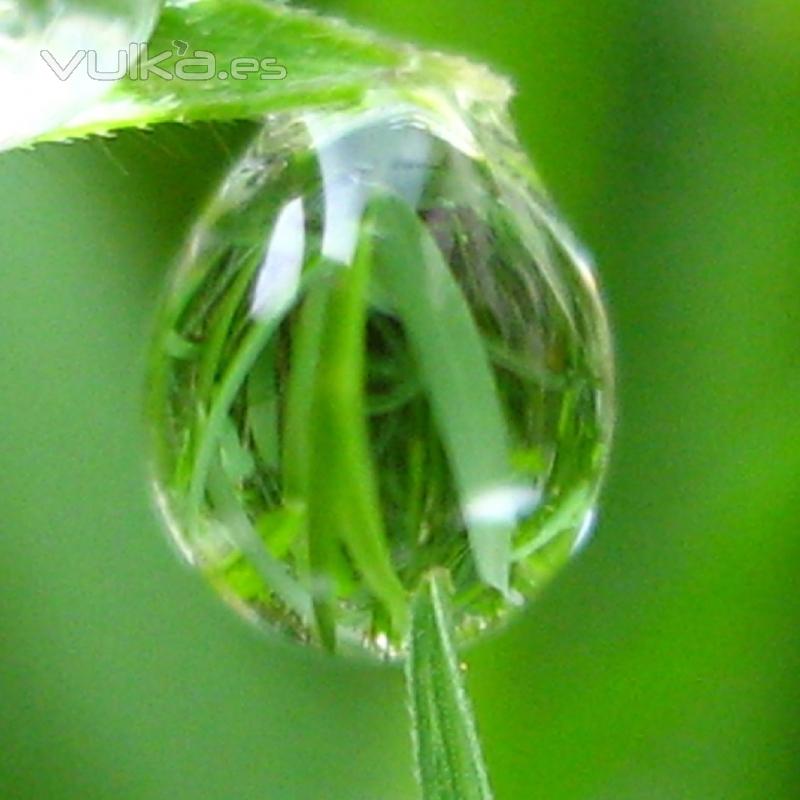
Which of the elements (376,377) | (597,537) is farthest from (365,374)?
(597,537)

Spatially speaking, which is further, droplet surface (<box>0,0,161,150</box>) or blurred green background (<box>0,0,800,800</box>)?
blurred green background (<box>0,0,800,800</box>)

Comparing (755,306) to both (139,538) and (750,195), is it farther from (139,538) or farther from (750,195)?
(139,538)

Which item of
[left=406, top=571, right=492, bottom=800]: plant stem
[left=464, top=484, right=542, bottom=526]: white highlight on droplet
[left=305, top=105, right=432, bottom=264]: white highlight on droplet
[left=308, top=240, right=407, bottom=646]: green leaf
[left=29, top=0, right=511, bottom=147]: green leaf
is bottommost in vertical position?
[left=406, top=571, right=492, bottom=800]: plant stem

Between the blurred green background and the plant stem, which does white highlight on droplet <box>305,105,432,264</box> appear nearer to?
the plant stem

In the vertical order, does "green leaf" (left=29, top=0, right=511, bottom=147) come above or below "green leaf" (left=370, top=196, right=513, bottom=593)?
above

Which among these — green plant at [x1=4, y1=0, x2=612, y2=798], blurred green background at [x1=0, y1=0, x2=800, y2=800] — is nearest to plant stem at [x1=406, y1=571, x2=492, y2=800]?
green plant at [x1=4, y1=0, x2=612, y2=798]

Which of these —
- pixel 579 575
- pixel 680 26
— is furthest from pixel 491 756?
pixel 680 26
